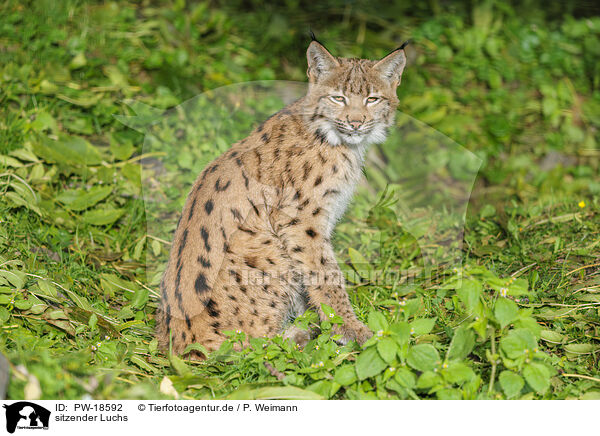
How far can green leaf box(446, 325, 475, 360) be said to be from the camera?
3.61 metres

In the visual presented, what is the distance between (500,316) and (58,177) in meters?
4.50

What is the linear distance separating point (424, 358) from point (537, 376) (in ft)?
2.05

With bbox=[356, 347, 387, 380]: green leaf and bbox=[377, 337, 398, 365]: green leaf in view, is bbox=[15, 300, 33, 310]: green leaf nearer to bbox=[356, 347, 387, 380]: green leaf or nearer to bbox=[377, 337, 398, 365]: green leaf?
bbox=[356, 347, 387, 380]: green leaf

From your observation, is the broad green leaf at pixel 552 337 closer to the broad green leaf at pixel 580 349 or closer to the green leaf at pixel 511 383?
the broad green leaf at pixel 580 349

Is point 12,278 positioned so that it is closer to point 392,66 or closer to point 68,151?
point 68,151

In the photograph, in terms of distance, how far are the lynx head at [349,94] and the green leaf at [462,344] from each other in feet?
5.54

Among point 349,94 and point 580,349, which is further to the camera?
point 349,94

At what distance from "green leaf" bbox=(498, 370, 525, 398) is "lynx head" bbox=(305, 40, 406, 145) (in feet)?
6.64

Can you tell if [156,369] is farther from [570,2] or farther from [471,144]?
[570,2]

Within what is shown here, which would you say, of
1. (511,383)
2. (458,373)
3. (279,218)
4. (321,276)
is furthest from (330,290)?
(511,383)

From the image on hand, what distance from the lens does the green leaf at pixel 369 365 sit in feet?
11.3

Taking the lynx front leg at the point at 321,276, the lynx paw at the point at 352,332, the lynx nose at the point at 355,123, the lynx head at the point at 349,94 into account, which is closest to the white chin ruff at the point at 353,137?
the lynx head at the point at 349,94

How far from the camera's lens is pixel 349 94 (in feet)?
14.7
